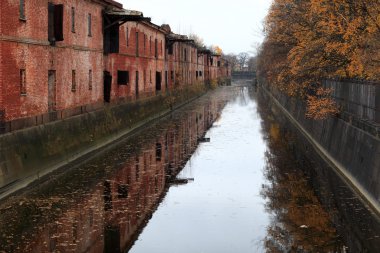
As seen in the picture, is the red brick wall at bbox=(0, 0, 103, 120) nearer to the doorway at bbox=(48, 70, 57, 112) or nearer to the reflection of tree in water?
the doorway at bbox=(48, 70, 57, 112)

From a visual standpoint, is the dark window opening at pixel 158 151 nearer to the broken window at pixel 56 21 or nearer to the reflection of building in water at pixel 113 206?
the reflection of building in water at pixel 113 206

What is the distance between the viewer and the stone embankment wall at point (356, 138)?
55.2ft

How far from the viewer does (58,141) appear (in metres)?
22.9

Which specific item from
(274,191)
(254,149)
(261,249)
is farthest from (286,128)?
(261,249)

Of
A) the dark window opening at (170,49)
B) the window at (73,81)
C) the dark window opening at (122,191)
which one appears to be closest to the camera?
the dark window opening at (122,191)

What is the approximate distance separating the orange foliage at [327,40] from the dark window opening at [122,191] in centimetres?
900

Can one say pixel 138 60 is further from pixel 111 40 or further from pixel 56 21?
pixel 56 21

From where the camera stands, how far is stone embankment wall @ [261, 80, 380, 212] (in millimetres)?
16828

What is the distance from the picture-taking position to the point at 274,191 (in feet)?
60.9

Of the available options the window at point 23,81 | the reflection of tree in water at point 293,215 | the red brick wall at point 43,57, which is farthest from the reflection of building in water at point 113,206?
the window at point 23,81

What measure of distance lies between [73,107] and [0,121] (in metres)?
8.65

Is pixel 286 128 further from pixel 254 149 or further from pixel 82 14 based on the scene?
pixel 82 14

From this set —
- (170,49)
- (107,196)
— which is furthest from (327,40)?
(170,49)

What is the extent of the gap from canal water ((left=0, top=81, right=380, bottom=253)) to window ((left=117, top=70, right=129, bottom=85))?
9.75m
